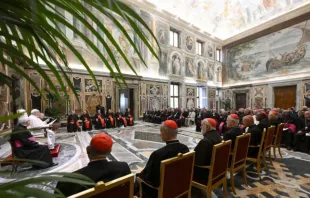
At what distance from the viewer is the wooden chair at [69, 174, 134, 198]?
1.13m

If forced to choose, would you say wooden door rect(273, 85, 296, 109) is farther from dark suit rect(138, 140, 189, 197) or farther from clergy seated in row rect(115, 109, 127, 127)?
dark suit rect(138, 140, 189, 197)

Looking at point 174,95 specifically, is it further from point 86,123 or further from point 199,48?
point 86,123

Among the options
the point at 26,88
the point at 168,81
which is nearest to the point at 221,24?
the point at 168,81

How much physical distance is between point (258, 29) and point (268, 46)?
2066 mm

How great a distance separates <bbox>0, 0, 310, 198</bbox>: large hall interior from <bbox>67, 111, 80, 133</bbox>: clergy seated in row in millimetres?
51

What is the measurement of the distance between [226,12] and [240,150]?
1960 cm

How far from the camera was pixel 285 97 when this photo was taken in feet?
49.6

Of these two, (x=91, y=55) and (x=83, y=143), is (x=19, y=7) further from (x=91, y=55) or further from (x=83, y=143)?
(x=91, y=55)

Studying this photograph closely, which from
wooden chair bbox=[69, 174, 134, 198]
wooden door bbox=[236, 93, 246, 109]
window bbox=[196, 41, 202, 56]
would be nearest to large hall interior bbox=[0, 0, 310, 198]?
wooden chair bbox=[69, 174, 134, 198]

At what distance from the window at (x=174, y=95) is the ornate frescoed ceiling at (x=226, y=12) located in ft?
21.9

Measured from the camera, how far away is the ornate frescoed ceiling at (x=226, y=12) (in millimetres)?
15469

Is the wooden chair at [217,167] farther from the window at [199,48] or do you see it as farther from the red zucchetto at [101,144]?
the window at [199,48]

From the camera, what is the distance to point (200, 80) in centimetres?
1847

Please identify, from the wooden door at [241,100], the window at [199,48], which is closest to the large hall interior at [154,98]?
the wooden door at [241,100]
